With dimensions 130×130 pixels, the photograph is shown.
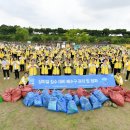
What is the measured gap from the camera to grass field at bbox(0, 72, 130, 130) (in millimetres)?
9055

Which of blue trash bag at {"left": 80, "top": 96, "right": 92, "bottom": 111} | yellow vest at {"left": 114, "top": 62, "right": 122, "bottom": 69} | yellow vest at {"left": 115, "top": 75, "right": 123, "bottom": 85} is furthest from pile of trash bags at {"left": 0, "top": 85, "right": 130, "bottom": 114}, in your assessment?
yellow vest at {"left": 114, "top": 62, "right": 122, "bottom": 69}

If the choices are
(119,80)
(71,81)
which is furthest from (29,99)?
(119,80)

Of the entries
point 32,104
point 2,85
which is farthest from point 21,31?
point 32,104

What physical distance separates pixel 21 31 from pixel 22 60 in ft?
121

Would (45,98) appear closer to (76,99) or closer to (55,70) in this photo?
(76,99)

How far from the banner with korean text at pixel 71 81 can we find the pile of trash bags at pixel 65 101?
1422mm

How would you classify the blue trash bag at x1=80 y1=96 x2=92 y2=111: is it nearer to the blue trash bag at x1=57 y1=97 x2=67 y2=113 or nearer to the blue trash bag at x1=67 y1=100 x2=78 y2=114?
the blue trash bag at x1=67 y1=100 x2=78 y2=114

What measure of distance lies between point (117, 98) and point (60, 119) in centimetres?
302

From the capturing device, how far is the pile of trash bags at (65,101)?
1020 centimetres

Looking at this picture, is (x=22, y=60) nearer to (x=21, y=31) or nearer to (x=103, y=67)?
(x=103, y=67)

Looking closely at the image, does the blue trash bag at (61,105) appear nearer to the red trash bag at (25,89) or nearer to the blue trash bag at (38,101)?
the blue trash bag at (38,101)

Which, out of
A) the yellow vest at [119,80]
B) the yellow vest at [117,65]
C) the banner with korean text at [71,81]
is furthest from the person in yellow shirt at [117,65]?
the banner with korean text at [71,81]

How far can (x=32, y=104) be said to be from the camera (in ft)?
35.5

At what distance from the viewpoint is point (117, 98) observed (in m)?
11.0
